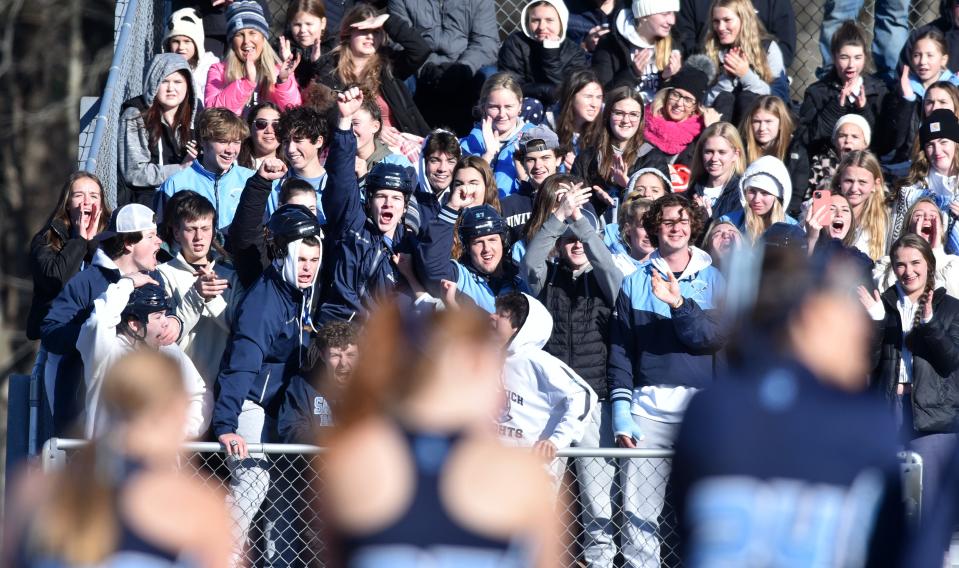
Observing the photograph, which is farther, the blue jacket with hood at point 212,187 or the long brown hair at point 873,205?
the long brown hair at point 873,205

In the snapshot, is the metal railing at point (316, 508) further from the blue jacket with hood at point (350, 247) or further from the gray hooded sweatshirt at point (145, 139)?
the gray hooded sweatshirt at point (145, 139)

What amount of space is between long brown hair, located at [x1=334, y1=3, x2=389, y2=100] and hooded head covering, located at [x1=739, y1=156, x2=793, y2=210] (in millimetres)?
2449

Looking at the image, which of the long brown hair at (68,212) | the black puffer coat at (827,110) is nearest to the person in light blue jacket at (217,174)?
the long brown hair at (68,212)

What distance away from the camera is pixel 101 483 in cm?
405

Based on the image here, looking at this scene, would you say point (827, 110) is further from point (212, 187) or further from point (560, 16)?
point (212, 187)

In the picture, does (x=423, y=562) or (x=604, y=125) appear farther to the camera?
(x=604, y=125)

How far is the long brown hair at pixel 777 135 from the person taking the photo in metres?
9.97

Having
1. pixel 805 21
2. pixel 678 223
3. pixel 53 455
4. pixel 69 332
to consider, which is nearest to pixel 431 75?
pixel 678 223

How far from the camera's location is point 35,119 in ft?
78.2

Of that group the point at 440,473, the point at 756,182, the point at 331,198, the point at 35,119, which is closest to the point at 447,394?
the point at 440,473

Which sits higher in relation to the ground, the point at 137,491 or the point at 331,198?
the point at 331,198

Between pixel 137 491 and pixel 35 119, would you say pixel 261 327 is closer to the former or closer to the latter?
pixel 137 491

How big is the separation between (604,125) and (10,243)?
16.5 meters

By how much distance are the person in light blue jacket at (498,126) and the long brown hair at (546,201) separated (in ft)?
3.56
